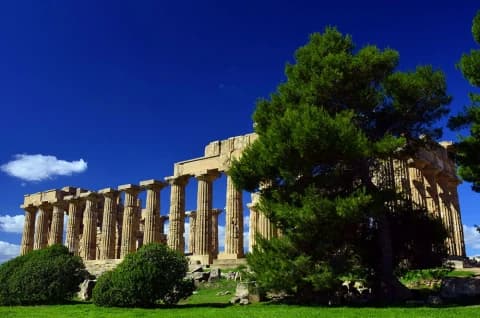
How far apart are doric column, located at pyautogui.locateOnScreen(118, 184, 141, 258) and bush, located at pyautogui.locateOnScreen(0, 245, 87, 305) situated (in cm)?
1901

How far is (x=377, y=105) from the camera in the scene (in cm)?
2148

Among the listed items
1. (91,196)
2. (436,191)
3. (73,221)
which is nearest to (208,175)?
(91,196)

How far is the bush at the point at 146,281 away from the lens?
1923 centimetres

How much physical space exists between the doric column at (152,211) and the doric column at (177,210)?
Result: 2.08 m

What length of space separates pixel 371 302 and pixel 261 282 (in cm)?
419

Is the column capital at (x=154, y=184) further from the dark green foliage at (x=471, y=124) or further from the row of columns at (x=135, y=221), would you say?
the dark green foliage at (x=471, y=124)

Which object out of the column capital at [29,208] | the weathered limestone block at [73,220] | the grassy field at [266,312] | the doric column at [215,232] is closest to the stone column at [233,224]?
the doric column at [215,232]

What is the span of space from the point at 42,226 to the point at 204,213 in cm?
2208

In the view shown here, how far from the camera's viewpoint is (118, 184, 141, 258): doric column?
42062mm

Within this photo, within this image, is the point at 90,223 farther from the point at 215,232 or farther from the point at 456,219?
the point at 456,219

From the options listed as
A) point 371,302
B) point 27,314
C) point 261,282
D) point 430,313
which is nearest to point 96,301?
point 27,314

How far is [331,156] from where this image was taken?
1922 centimetres

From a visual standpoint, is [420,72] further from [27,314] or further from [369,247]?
[27,314]

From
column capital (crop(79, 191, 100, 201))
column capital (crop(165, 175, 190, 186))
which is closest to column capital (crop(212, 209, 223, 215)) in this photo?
column capital (crop(79, 191, 100, 201))
